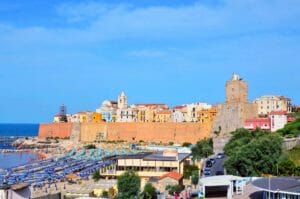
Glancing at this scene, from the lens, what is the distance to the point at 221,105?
A: 51.2 m

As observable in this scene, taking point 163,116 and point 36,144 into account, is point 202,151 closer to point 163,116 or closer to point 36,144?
point 163,116

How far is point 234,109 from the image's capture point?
4950 centimetres

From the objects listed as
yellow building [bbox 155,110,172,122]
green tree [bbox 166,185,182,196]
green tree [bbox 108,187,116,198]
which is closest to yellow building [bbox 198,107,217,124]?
yellow building [bbox 155,110,172,122]

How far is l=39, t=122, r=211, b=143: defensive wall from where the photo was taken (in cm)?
6106

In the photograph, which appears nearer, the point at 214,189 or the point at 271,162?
the point at 214,189

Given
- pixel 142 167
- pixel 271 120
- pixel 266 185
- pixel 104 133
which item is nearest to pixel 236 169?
pixel 266 185

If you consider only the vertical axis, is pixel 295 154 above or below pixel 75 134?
below

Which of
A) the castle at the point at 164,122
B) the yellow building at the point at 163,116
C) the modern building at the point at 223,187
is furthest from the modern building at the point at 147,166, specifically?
the yellow building at the point at 163,116

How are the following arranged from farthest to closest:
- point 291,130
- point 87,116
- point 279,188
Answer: point 87,116
point 291,130
point 279,188

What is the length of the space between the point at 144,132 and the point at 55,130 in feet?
57.4

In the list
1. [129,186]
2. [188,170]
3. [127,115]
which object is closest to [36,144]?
[127,115]

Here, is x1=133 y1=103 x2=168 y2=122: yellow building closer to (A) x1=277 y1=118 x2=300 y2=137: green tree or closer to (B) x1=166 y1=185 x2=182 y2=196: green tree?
(A) x1=277 y1=118 x2=300 y2=137: green tree

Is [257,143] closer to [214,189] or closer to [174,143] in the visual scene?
[214,189]

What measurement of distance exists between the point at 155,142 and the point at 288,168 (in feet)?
149
